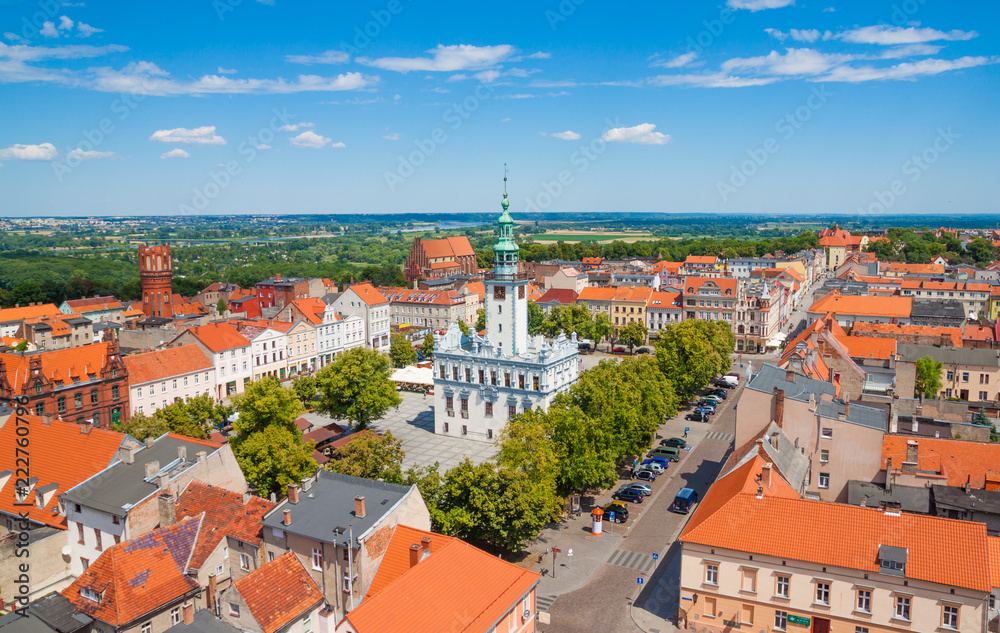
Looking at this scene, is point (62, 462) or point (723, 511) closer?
point (723, 511)

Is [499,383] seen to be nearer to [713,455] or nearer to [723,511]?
[713,455]

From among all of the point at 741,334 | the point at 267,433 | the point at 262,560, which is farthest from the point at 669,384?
the point at 741,334

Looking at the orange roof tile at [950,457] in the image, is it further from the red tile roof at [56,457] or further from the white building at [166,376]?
the white building at [166,376]

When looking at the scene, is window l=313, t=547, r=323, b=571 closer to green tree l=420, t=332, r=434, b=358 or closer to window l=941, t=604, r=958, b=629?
window l=941, t=604, r=958, b=629

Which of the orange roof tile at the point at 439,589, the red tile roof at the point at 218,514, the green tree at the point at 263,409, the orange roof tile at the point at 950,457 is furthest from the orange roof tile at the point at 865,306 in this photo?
the red tile roof at the point at 218,514

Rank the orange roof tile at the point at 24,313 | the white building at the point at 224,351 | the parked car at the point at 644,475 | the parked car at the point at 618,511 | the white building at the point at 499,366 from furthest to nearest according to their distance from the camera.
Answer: the orange roof tile at the point at 24,313, the white building at the point at 224,351, the white building at the point at 499,366, the parked car at the point at 644,475, the parked car at the point at 618,511

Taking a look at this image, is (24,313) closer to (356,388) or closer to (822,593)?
(356,388)

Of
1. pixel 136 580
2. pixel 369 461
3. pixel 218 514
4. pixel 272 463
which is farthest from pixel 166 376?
pixel 136 580
